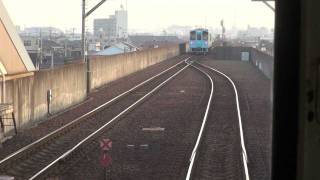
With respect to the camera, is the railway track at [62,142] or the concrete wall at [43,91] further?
the concrete wall at [43,91]

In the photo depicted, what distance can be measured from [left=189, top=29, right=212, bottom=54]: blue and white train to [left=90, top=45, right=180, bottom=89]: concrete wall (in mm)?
13927

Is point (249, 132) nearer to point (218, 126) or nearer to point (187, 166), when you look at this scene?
→ point (218, 126)

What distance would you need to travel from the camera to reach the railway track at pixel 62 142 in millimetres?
12672

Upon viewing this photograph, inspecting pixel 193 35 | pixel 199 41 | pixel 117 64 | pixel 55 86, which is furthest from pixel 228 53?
pixel 55 86

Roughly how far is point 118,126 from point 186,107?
617cm

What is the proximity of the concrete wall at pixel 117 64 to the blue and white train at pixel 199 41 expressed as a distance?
13927mm

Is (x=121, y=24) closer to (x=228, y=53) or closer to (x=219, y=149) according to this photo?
(x=228, y=53)

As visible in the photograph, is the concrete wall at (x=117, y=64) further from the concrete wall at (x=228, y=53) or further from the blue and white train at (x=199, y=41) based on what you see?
the concrete wall at (x=228, y=53)

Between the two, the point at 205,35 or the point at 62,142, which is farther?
the point at 205,35

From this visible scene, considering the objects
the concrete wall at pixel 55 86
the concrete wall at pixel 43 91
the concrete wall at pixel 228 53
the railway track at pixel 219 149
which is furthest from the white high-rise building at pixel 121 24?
the railway track at pixel 219 149

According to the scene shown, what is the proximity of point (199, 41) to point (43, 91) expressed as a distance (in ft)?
178

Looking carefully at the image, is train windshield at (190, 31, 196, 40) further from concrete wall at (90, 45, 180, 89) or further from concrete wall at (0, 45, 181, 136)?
concrete wall at (0, 45, 181, 136)

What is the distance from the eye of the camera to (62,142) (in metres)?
16.1


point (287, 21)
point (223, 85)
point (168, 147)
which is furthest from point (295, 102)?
point (223, 85)
